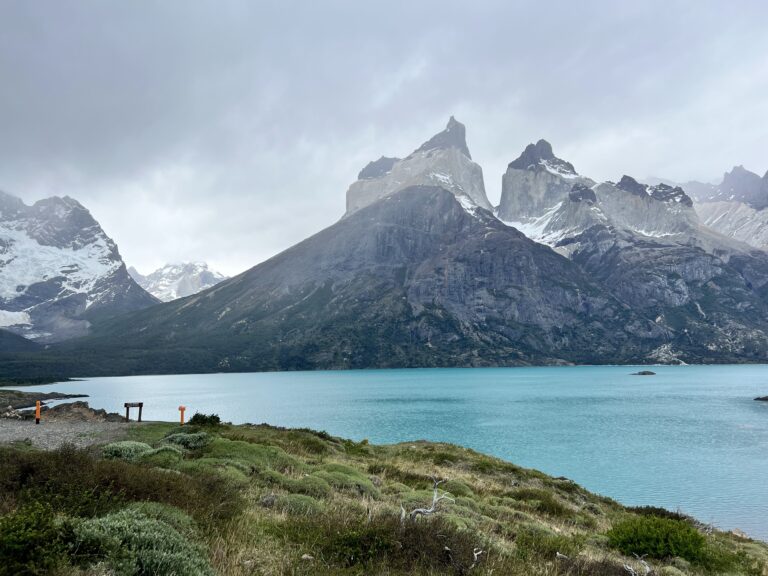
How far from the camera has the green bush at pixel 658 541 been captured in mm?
16609

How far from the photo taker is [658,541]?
1698 centimetres

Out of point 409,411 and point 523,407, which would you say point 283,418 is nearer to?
point 409,411

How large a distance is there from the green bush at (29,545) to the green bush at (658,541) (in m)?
17.0

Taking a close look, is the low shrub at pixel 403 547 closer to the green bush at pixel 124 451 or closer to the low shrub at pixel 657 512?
the green bush at pixel 124 451

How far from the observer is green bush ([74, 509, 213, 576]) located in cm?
644

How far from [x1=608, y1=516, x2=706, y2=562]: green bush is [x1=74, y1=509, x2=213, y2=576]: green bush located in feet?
50.1

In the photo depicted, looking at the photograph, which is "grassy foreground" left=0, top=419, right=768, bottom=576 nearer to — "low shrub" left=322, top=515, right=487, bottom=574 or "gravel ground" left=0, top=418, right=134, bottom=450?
"low shrub" left=322, top=515, right=487, bottom=574

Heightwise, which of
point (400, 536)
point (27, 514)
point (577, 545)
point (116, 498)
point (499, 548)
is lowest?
point (577, 545)

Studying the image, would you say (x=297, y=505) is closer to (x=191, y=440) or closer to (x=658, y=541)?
(x=658, y=541)

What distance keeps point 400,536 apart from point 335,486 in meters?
9.58

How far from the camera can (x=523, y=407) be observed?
106 metres

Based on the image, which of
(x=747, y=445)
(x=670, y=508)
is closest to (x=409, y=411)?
(x=747, y=445)

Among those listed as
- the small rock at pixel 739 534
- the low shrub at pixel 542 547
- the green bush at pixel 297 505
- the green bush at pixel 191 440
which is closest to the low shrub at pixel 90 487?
the green bush at pixel 297 505

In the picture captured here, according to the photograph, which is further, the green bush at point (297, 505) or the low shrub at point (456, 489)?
the low shrub at point (456, 489)
